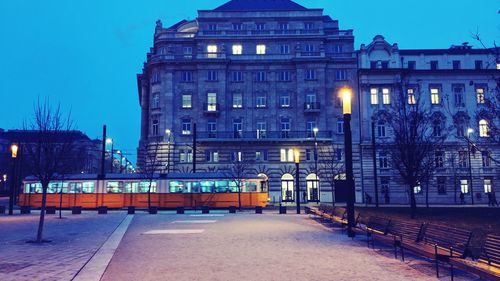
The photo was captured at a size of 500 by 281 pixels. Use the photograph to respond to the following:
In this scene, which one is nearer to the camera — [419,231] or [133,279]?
[133,279]

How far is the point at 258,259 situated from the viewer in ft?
33.0

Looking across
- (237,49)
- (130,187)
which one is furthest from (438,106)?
(130,187)

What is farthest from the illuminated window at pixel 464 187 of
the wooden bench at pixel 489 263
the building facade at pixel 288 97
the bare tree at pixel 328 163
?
the wooden bench at pixel 489 263

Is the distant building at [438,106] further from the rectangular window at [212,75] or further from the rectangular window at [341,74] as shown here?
the rectangular window at [212,75]

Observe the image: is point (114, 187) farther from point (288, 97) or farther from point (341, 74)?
point (341, 74)

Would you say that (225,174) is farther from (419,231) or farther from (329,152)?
(419,231)

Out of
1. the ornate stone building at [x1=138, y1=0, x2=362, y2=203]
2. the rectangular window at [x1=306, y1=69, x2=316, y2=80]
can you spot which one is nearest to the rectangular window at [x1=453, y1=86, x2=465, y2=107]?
the ornate stone building at [x1=138, y1=0, x2=362, y2=203]

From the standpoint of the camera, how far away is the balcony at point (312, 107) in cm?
4769

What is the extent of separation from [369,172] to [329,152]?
5.39 metres

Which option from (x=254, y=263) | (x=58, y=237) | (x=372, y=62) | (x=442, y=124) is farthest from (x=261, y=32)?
(x=254, y=263)

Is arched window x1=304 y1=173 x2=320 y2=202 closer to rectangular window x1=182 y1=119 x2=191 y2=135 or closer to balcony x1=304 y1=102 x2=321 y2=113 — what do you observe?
balcony x1=304 y1=102 x2=321 y2=113

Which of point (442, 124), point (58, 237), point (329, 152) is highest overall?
point (442, 124)

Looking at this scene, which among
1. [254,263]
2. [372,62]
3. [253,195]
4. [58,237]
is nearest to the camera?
[254,263]

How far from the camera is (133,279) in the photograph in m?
A: 7.93
